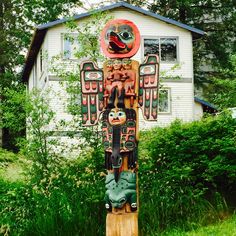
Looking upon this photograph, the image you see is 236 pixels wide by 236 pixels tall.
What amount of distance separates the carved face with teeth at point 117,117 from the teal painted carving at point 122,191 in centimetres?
68

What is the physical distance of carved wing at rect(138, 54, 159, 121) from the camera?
23.8ft

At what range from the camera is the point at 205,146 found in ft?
30.5

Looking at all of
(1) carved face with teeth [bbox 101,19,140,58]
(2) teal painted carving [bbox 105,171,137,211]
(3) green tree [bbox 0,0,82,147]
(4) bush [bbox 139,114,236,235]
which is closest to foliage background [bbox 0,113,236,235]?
(4) bush [bbox 139,114,236,235]

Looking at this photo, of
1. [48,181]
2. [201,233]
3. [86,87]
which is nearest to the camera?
[86,87]

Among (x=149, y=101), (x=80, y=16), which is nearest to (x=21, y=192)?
(x=149, y=101)

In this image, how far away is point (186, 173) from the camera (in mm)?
9000

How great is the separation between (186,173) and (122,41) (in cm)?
277

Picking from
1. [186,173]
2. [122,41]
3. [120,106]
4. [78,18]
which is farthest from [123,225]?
[78,18]

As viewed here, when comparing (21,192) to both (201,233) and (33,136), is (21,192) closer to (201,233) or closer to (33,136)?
(33,136)

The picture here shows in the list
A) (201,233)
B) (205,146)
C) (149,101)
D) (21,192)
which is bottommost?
(201,233)

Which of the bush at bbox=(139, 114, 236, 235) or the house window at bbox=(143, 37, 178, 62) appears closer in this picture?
the bush at bbox=(139, 114, 236, 235)

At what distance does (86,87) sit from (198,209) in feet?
10.1

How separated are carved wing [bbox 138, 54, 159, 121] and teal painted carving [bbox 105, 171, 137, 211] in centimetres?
86

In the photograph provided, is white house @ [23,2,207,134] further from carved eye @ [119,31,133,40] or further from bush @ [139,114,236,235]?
carved eye @ [119,31,133,40]
